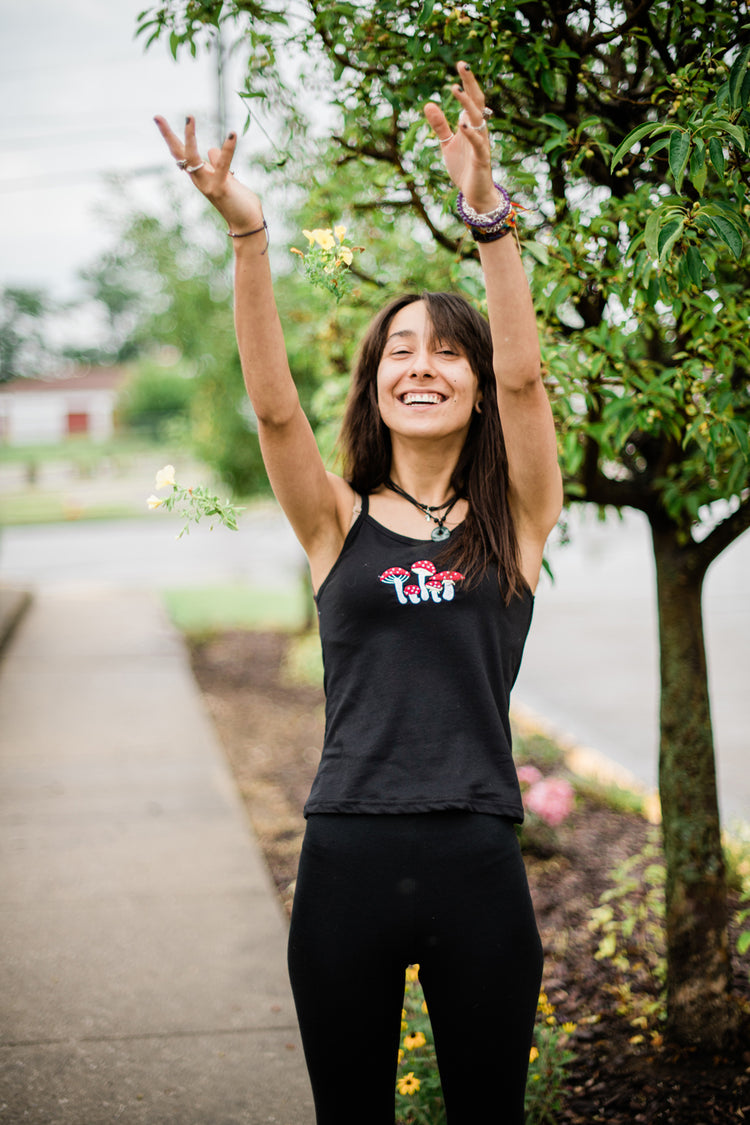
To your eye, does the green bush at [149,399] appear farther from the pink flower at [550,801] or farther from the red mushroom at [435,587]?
the red mushroom at [435,587]

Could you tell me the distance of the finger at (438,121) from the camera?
1519 millimetres

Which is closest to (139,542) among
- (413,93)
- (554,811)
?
(554,811)

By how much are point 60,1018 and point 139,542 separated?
17944 millimetres

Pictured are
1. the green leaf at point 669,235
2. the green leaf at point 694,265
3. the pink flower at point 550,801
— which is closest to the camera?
the green leaf at point 669,235

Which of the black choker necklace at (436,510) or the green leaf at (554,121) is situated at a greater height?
the green leaf at (554,121)

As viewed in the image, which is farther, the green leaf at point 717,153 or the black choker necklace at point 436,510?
the black choker necklace at point 436,510

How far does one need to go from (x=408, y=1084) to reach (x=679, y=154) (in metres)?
1.97

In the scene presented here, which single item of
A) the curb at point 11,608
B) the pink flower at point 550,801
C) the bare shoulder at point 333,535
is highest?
the bare shoulder at point 333,535

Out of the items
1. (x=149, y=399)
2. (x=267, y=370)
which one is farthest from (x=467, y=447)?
(x=149, y=399)

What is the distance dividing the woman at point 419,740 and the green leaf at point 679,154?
0.28 meters

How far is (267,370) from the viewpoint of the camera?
171cm

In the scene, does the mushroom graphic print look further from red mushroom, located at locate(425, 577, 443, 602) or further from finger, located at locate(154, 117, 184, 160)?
finger, located at locate(154, 117, 184, 160)

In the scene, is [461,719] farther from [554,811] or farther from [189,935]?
[554,811]

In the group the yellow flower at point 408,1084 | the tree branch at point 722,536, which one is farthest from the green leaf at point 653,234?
the yellow flower at point 408,1084
